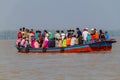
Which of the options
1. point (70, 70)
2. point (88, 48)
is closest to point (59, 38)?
point (88, 48)

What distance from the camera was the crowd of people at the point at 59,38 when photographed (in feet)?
125

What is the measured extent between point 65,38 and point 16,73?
12603 mm

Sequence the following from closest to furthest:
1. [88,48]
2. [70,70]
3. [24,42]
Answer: [70,70] < [88,48] < [24,42]

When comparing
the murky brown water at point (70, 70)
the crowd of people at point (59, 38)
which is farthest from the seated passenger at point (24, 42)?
the murky brown water at point (70, 70)

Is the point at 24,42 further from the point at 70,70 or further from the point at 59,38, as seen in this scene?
the point at 70,70

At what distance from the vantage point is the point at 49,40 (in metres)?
39.5

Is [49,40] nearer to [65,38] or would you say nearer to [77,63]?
[65,38]

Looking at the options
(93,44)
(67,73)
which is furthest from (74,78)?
(93,44)

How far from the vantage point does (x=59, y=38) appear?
129 feet

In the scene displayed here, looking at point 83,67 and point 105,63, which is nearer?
point 83,67

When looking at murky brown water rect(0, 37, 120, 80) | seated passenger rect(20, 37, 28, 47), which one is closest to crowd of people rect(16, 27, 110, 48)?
seated passenger rect(20, 37, 28, 47)

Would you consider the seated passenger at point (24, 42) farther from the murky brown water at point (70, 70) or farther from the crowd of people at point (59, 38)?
the murky brown water at point (70, 70)

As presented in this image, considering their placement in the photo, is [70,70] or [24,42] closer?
[70,70]

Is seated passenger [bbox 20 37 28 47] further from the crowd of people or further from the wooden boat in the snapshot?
the wooden boat
